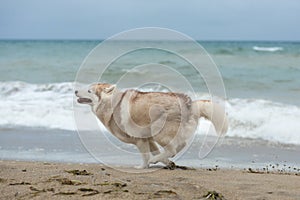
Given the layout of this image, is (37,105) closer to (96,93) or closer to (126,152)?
(126,152)

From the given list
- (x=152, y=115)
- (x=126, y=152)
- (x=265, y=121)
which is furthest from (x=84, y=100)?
(x=265, y=121)

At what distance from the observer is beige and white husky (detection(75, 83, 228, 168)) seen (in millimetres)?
7246

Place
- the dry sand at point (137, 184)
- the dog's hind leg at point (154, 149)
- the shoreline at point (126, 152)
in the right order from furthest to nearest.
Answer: the shoreline at point (126, 152) → the dog's hind leg at point (154, 149) → the dry sand at point (137, 184)

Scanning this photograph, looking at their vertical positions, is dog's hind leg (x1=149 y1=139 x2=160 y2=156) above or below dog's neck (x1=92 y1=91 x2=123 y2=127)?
below

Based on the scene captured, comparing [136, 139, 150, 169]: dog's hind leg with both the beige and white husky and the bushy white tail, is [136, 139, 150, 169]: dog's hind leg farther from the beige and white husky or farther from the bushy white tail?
the bushy white tail

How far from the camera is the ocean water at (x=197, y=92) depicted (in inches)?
507

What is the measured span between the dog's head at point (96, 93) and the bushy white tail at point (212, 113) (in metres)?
1.17

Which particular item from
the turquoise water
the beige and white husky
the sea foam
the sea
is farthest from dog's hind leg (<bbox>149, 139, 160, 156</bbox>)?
the turquoise water

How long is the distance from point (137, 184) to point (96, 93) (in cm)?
189

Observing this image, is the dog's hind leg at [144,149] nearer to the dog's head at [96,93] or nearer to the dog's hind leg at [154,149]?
the dog's hind leg at [154,149]

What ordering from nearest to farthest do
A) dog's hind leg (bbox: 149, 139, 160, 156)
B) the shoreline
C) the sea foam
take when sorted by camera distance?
dog's hind leg (bbox: 149, 139, 160, 156) → the shoreline → the sea foam

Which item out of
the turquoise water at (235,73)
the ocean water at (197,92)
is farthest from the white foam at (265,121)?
the turquoise water at (235,73)

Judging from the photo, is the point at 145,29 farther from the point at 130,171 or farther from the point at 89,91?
the point at 130,171

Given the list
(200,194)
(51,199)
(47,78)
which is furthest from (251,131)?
(47,78)
